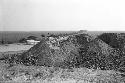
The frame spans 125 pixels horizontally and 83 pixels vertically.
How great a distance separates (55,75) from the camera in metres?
10.9

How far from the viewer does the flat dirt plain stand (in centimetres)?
1009

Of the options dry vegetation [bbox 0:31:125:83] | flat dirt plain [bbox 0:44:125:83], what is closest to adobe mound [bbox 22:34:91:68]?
dry vegetation [bbox 0:31:125:83]

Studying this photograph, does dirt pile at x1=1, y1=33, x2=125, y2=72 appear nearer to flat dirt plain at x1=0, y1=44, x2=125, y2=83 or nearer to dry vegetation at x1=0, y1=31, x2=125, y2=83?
dry vegetation at x1=0, y1=31, x2=125, y2=83

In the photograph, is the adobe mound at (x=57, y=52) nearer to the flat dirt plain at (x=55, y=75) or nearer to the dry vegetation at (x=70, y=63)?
the dry vegetation at (x=70, y=63)

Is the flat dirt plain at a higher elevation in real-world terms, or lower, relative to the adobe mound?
lower

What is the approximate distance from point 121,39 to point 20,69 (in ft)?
26.3

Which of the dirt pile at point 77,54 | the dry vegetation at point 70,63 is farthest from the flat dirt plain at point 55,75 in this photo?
the dirt pile at point 77,54

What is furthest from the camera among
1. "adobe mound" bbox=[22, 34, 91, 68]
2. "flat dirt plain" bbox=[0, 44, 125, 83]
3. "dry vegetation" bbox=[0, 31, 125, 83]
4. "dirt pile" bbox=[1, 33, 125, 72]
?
"adobe mound" bbox=[22, 34, 91, 68]

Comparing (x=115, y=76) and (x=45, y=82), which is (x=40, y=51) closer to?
(x=45, y=82)

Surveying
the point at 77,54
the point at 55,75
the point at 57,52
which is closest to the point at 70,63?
the point at 77,54

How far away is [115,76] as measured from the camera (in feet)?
35.8

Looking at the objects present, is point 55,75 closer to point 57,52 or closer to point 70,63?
point 70,63

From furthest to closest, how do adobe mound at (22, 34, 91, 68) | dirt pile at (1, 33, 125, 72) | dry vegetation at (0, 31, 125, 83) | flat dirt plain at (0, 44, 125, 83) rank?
adobe mound at (22, 34, 91, 68)
dirt pile at (1, 33, 125, 72)
dry vegetation at (0, 31, 125, 83)
flat dirt plain at (0, 44, 125, 83)

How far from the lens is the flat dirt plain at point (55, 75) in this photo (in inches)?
397
